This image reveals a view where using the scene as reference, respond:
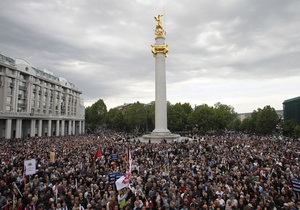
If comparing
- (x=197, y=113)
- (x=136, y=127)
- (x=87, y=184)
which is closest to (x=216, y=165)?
(x=87, y=184)

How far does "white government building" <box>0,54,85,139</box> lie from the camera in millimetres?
51312

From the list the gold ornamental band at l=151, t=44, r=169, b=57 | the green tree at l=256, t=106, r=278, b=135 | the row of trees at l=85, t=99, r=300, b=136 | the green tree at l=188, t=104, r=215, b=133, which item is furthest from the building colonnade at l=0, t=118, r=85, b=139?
the green tree at l=256, t=106, r=278, b=135

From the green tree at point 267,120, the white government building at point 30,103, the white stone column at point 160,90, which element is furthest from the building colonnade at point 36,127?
the green tree at point 267,120

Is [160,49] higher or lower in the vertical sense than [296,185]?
higher

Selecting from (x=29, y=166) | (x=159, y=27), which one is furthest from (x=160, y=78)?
(x=29, y=166)

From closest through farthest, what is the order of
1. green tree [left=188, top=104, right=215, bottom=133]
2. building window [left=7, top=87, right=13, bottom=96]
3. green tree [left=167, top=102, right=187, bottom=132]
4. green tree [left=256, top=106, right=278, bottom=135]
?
building window [left=7, top=87, right=13, bottom=96] → green tree [left=256, top=106, right=278, bottom=135] → green tree [left=188, top=104, right=215, bottom=133] → green tree [left=167, top=102, right=187, bottom=132]

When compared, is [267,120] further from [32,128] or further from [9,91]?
[9,91]

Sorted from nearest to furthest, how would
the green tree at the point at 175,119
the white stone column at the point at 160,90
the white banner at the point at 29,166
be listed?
the white banner at the point at 29,166, the white stone column at the point at 160,90, the green tree at the point at 175,119

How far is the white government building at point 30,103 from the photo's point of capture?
168ft

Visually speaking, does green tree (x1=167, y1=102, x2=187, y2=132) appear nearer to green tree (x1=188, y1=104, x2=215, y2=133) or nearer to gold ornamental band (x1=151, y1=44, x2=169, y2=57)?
green tree (x1=188, y1=104, x2=215, y2=133)

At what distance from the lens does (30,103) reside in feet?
206

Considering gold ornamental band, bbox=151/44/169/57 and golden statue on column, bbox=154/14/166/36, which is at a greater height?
golden statue on column, bbox=154/14/166/36

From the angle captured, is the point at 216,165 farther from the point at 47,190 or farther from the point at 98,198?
the point at 47,190

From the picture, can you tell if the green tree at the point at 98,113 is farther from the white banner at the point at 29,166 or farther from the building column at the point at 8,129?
the white banner at the point at 29,166
